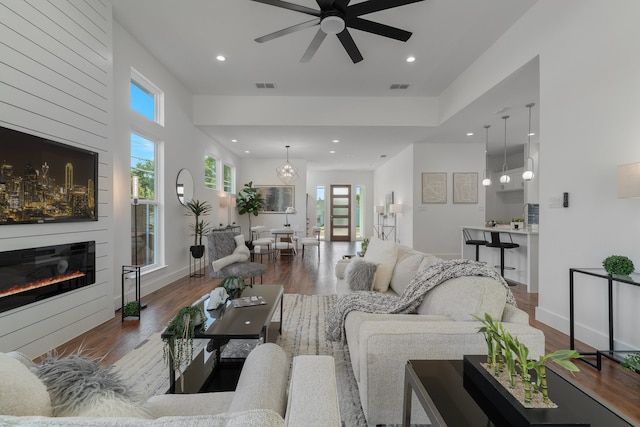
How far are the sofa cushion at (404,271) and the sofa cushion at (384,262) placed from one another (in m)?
0.05

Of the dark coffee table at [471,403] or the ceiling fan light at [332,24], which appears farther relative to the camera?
the ceiling fan light at [332,24]

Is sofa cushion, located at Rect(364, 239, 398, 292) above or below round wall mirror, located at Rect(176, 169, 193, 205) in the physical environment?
below

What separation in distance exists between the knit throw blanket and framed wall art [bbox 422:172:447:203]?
5.56m

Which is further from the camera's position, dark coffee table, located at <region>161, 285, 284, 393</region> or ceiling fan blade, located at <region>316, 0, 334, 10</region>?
ceiling fan blade, located at <region>316, 0, 334, 10</region>

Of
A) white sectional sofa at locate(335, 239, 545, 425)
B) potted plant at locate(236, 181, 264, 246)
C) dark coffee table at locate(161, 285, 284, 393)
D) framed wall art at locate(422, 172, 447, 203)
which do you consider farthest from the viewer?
potted plant at locate(236, 181, 264, 246)

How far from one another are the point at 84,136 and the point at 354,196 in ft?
34.7

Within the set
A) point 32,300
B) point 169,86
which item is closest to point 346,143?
point 169,86

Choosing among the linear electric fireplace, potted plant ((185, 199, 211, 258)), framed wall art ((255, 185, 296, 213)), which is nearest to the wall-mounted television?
the linear electric fireplace

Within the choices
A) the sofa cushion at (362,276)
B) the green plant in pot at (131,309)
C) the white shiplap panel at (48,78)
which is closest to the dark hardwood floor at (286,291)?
the green plant in pot at (131,309)

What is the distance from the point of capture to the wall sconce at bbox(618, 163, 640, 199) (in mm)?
2084

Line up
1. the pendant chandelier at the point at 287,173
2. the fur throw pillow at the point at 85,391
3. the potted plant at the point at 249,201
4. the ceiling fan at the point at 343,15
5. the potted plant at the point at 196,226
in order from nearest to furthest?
the fur throw pillow at the point at 85,391 → the ceiling fan at the point at 343,15 → the potted plant at the point at 196,226 → the pendant chandelier at the point at 287,173 → the potted plant at the point at 249,201

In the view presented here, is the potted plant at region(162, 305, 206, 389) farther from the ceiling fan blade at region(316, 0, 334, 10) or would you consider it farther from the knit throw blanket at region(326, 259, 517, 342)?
the ceiling fan blade at region(316, 0, 334, 10)

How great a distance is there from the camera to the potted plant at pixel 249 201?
886cm

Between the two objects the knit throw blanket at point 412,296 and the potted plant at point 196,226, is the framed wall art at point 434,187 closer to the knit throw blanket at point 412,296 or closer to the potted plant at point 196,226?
the potted plant at point 196,226
